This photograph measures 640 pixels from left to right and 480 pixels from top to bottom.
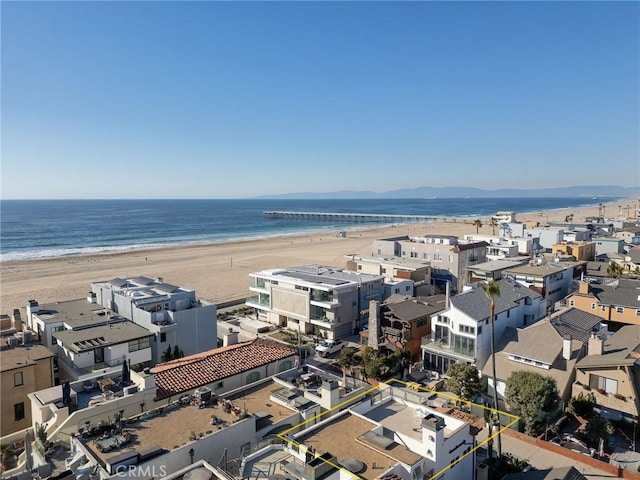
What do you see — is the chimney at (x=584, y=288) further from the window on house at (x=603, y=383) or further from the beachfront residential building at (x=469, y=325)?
the window on house at (x=603, y=383)

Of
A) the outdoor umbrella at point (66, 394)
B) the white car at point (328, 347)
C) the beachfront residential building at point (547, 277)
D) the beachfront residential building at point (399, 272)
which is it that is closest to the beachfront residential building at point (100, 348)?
the outdoor umbrella at point (66, 394)

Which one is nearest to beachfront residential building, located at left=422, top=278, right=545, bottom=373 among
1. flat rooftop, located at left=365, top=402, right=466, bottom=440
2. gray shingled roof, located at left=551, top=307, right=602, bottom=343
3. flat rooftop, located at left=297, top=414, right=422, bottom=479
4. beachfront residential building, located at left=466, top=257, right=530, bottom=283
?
gray shingled roof, located at left=551, top=307, right=602, bottom=343

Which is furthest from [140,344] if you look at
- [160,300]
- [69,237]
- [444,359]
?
[69,237]

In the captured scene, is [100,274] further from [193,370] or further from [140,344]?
[193,370]

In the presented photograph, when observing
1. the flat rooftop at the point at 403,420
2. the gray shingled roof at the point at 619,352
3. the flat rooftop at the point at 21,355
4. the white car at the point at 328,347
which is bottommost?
the white car at the point at 328,347

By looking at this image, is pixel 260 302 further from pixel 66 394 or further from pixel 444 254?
pixel 66 394

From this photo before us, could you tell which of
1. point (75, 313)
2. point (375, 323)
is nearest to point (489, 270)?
point (375, 323)

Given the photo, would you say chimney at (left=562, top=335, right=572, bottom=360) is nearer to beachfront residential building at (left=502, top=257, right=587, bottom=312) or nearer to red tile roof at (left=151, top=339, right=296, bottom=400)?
beachfront residential building at (left=502, top=257, right=587, bottom=312)
